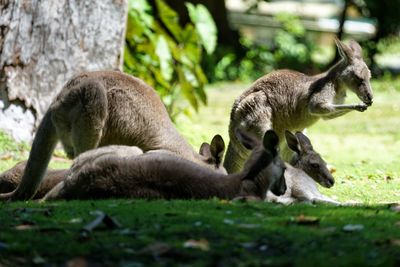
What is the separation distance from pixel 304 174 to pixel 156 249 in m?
2.98

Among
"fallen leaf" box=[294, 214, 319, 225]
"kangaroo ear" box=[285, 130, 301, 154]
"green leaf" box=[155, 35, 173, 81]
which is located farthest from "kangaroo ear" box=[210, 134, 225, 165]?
"green leaf" box=[155, 35, 173, 81]

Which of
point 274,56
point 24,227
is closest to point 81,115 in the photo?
point 24,227

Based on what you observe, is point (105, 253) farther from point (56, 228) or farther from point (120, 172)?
point (120, 172)

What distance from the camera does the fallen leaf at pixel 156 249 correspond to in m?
5.22

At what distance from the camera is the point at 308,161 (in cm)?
839

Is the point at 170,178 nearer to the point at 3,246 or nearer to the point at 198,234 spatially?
the point at 198,234

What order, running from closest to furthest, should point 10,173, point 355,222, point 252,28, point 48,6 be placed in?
point 355,222 → point 10,173 → point 48,6 → point 252,28

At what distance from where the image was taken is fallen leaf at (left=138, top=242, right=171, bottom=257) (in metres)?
5.22

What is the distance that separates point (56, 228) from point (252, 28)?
21.6m

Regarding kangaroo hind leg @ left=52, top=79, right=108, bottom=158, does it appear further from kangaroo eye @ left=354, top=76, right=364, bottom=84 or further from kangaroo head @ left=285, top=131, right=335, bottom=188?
kangaroo eye @ left=354, top=76, right=364, bottom=84

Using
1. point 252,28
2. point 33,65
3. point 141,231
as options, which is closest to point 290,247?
point 141,231

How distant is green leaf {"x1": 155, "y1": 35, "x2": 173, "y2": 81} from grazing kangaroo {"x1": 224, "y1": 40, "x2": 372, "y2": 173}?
11.3 ft

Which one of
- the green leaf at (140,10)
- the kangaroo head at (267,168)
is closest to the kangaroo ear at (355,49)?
the kangaroo head at (267,168)

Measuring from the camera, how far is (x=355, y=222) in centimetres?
619
